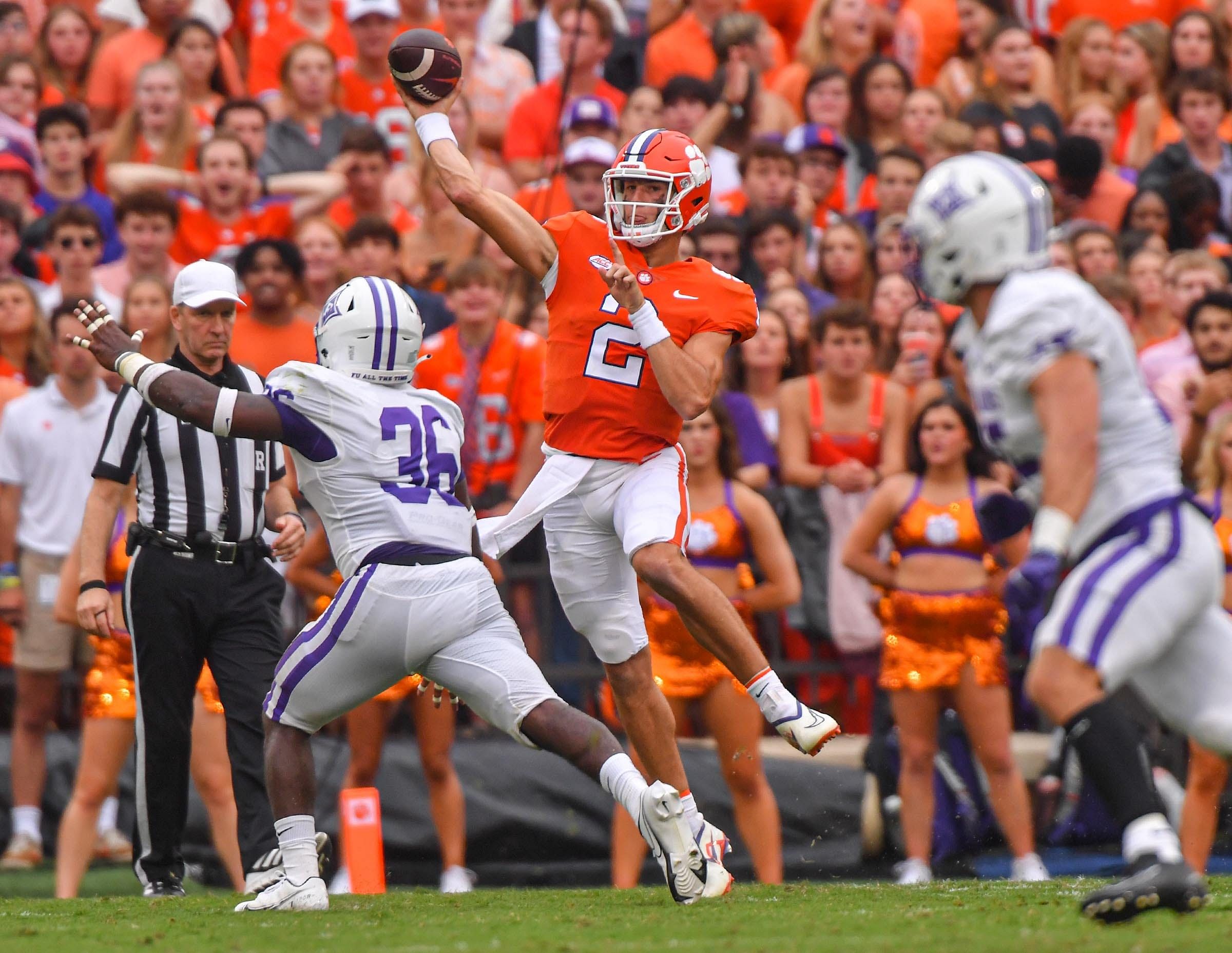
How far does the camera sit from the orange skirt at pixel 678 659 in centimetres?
822

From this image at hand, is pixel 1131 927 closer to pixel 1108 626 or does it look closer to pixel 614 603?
pixel 1108 626

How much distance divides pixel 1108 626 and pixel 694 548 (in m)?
3.79

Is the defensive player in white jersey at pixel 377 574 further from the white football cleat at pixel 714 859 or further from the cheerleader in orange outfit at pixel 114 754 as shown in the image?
the cheerleader in orange outfit at pixel 114 754

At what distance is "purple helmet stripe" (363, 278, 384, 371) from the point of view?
5891 millimetres

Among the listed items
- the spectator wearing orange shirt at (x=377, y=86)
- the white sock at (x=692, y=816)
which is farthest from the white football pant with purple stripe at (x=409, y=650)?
the spectator wearing orange shirt at (x=377, y=86)

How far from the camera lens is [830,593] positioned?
916 cm

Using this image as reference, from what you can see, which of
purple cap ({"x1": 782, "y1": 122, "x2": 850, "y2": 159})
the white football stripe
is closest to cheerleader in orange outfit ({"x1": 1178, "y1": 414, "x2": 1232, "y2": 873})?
the white football stripe

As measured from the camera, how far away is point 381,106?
39.6ft

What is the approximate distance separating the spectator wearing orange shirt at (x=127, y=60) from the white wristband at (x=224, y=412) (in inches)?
248

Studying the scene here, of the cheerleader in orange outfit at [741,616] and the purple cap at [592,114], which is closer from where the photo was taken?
the cheerleader in orange outfit at [741,616]

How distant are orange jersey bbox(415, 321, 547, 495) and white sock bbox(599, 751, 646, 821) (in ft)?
10.8

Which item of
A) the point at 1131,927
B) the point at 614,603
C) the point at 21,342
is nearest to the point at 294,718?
the point at 614,603

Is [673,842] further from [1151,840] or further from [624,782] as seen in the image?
[1151,840]

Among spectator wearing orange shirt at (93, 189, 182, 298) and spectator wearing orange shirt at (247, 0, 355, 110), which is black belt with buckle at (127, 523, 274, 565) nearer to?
spectator wearing orange shirt at (93, 189, 182, 298)
